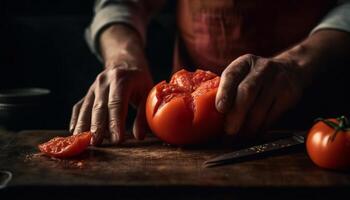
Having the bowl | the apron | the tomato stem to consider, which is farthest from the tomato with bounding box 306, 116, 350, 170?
the bowl

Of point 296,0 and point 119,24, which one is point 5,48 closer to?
point 119,24

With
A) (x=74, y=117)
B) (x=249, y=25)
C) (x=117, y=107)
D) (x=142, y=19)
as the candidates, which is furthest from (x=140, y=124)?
(x=142, y=19)

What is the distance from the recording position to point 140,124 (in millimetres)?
1520

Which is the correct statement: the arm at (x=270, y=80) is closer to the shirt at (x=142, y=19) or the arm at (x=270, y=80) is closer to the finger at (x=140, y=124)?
the shirt at (x=142, y=19)

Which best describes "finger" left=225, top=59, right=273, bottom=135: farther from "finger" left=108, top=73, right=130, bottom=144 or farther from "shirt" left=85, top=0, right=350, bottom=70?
"shirt" left=85, top=0, right=350, bottom=70

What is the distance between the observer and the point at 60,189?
1.08 meters

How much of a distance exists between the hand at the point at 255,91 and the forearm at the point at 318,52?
39 mm

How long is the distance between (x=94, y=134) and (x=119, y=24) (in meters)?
0.67

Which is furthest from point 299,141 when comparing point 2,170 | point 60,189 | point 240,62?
point 2,170

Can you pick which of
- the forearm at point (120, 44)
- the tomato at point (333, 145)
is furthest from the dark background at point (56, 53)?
the tomato at point (333, 145)

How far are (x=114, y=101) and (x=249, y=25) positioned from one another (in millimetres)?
578

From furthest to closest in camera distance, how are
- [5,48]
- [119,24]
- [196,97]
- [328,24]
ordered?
[5,48]
[119,24]
[328,24]
[196,97]

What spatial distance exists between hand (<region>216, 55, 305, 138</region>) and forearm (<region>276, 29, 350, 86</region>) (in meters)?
0.04

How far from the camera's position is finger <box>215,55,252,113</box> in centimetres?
133
